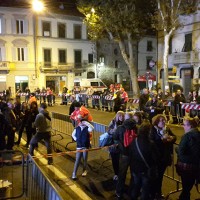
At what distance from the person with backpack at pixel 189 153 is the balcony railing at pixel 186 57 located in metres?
24.3

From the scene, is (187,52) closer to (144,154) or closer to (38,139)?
(38,139)

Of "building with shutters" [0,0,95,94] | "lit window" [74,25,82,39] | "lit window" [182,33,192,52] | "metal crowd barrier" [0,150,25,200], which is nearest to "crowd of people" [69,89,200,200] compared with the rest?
"metal crowd barrier" [0,150,25,200]

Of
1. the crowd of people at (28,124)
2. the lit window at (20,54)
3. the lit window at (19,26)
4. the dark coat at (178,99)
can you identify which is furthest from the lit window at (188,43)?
the lit window at (19,26)

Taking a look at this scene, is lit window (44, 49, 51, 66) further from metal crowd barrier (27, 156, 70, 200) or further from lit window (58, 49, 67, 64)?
metal crowd barrier (27, 156, 70, 200)

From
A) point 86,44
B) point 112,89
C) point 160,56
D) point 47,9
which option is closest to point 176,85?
point 160,56

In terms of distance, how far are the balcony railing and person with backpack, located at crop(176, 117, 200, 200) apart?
24336 mm

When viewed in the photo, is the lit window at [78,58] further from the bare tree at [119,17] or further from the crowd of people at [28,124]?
the crowd of people at [28,124]

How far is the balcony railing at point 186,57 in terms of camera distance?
27.6 meters

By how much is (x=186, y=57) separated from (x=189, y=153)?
83.2 ft

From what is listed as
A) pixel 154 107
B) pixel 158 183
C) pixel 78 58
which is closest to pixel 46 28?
pixel 78 58

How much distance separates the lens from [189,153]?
187 inches

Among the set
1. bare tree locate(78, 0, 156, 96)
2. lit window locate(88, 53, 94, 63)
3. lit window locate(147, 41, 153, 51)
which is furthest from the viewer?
lit window locate(147, 41, 153, 51)

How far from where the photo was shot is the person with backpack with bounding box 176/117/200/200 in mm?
4699

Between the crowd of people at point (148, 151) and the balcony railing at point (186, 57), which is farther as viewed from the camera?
the balcony railing at point (186, 57)
